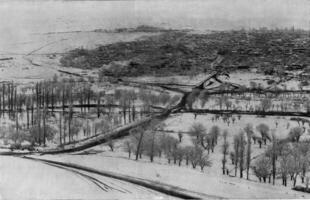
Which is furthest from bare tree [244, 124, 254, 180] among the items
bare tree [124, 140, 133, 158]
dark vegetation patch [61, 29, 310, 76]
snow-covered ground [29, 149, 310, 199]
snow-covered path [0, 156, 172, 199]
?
bare tree [124, 140, 133, 158]

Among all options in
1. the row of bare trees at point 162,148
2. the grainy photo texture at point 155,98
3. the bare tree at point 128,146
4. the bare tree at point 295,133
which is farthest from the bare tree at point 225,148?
the bare tree at point 128,146

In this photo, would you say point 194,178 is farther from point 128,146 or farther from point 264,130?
point 264,130

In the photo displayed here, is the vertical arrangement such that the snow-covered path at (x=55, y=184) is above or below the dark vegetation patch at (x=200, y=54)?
below

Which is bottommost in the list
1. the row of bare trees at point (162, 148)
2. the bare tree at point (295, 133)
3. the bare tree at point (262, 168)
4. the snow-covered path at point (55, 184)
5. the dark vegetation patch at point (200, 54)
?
the snow-covered path at point (55, 184)

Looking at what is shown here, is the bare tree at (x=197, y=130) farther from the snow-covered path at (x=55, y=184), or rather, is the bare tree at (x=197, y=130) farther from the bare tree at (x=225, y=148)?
the snow-covered path at (x=55, y=184)

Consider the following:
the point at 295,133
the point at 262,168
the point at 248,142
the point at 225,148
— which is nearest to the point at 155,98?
the point at 225,148

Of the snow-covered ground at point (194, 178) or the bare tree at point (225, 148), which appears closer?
the snow-covered ground at point (194, 178)
